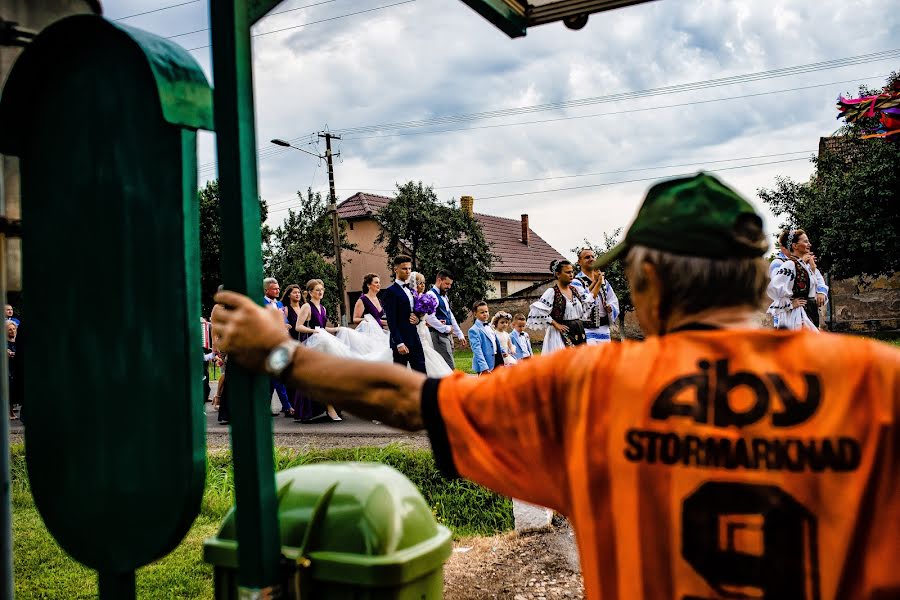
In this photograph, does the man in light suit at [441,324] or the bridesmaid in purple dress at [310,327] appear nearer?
the bridesmaid in purple dress at [310,327]

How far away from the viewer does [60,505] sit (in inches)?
82.4

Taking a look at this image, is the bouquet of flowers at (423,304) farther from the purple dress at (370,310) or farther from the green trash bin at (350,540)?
the green trash bin at (350,540)

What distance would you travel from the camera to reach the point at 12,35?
2.35 m

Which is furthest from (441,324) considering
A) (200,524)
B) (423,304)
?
(200,524)

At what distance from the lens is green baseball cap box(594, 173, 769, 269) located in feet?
4.87

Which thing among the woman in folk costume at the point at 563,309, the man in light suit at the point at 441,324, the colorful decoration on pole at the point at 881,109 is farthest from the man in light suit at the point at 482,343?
the colorful decoration on pole at the point at 881,109

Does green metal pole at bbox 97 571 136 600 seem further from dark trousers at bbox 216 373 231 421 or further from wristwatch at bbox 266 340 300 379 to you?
dark trousers at bbox 216 373 231 421

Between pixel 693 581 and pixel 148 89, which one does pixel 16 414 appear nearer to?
pixel 148 89

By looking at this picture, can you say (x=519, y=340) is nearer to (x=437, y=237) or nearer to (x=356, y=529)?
(x=356, y=529)

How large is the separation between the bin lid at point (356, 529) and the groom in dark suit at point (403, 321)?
818 cm

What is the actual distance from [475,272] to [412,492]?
3644 centimetres

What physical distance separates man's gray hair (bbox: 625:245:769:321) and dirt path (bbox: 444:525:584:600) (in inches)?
113

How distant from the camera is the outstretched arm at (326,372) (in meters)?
1.60

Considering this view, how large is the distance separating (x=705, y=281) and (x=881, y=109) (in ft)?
23.6
